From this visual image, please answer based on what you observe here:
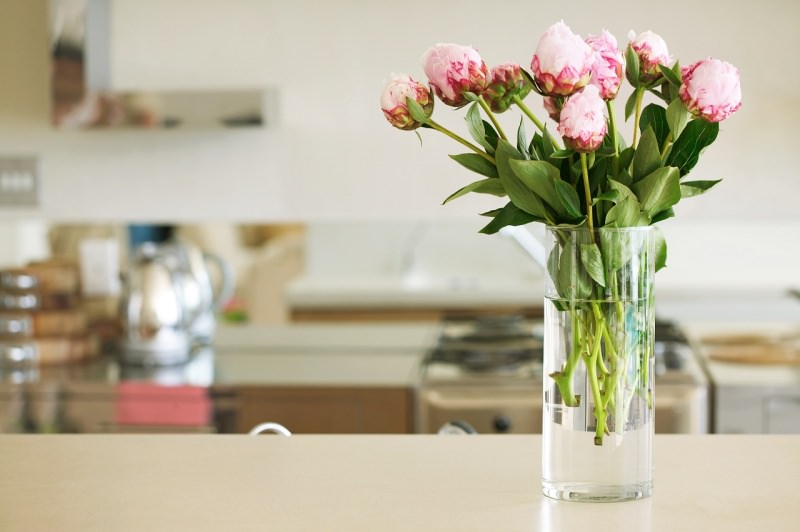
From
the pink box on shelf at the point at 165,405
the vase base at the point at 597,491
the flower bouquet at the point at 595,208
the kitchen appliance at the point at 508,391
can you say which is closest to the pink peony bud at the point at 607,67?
the flower bouquet at the point at 595,208

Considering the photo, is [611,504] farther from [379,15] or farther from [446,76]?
[379,15]

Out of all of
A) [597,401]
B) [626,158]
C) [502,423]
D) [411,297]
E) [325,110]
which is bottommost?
[502,423]

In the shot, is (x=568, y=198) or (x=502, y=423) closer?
(x=568, y=198)

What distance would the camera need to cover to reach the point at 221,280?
119 inches

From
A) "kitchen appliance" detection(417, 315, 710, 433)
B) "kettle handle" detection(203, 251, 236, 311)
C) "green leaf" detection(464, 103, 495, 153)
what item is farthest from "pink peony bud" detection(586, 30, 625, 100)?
"kettle handle" detection(203, 251, 236, 311)

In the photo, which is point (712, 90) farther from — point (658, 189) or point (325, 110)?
point (325, 110)

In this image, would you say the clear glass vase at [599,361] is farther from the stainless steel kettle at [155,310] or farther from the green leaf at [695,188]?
the stainless steel kettle at [155,310]

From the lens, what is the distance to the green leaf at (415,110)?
0.95m

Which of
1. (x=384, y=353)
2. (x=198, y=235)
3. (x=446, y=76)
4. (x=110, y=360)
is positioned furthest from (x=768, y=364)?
(x=198, y=235)

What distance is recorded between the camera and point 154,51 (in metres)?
2.88

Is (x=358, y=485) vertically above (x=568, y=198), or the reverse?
(x=568, y=198)

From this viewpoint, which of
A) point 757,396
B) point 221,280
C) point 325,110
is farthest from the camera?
point 221,280

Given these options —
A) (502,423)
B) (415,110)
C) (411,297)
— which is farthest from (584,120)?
(411,297)

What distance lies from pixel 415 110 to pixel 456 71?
5 cm
